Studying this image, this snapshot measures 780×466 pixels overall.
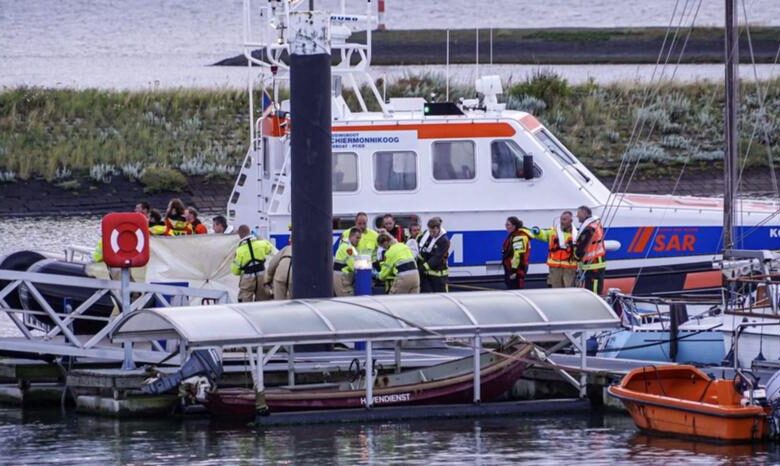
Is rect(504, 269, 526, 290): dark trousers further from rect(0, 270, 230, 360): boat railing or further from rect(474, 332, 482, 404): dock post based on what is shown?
rect(0, 270, 230, 360): boat railing

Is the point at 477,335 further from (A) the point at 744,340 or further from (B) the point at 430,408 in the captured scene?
(A) the point at 744,340

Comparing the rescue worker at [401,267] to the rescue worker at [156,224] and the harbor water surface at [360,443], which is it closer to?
the harbor water surface at [360,443]

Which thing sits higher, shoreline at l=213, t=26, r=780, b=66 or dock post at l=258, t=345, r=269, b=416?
shoreline at l=213, t=26, r=780, b=66

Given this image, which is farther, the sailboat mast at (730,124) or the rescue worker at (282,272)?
the rescue worker at (282,272)

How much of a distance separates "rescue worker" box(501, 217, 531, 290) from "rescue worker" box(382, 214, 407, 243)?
1.27 meters

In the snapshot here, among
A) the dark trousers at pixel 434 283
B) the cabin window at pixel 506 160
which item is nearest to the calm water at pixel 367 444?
the dark trousers at pixel 434 283

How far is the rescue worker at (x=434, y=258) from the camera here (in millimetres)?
22156

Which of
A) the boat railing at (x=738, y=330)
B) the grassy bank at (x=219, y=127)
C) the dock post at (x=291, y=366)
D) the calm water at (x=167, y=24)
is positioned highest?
the calm water at (x=167, y=24)

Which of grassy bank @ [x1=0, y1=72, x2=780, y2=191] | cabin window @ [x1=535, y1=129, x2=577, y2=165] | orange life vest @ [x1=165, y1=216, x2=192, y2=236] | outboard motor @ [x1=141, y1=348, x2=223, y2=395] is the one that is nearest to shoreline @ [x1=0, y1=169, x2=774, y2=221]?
grassy bank @ [x1=0, y1=72, x2=780, y2=191]

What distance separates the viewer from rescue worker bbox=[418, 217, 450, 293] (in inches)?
872

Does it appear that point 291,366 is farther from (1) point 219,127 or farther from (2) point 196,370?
(1) point 219,127

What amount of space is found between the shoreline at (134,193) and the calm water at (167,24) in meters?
33.6

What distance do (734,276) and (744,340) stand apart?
833 millimetres

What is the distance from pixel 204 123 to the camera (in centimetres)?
4916
